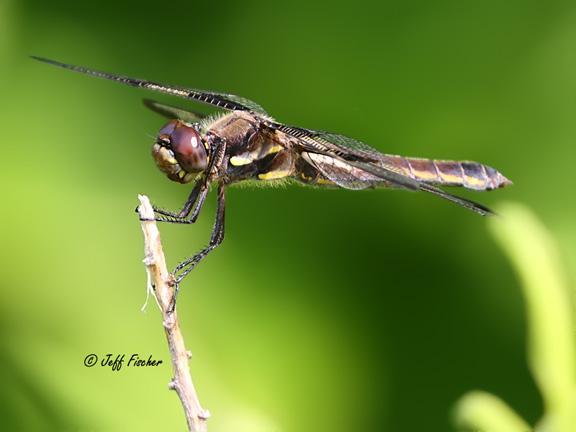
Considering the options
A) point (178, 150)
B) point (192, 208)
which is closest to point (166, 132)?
point (178, 150)

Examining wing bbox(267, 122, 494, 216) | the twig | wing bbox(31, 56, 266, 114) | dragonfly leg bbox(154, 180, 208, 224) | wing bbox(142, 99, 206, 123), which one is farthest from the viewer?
wing bbox(142, 99, 206, 123)

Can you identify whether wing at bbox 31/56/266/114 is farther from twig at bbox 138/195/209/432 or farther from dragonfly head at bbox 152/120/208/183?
twig at bbox 138/195/209/432

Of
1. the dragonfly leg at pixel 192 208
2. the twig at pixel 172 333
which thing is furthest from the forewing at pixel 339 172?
the twig at pixel 172 333

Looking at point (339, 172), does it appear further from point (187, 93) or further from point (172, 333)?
point (172, 333)

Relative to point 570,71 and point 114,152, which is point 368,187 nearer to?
point 570,71

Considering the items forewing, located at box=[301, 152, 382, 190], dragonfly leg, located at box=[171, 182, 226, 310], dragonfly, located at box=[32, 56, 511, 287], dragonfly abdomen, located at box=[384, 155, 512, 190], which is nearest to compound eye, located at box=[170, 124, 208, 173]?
dragonfly, located at box=[32, 56, 511, 287]

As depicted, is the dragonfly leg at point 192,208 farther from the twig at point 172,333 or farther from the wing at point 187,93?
the twig at point 172,333

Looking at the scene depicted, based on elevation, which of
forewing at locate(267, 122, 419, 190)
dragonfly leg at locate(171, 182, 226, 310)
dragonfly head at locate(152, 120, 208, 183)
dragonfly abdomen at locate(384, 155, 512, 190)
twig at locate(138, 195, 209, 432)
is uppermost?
dragonfly abdomen at locate(384, 155, 512, 190)
